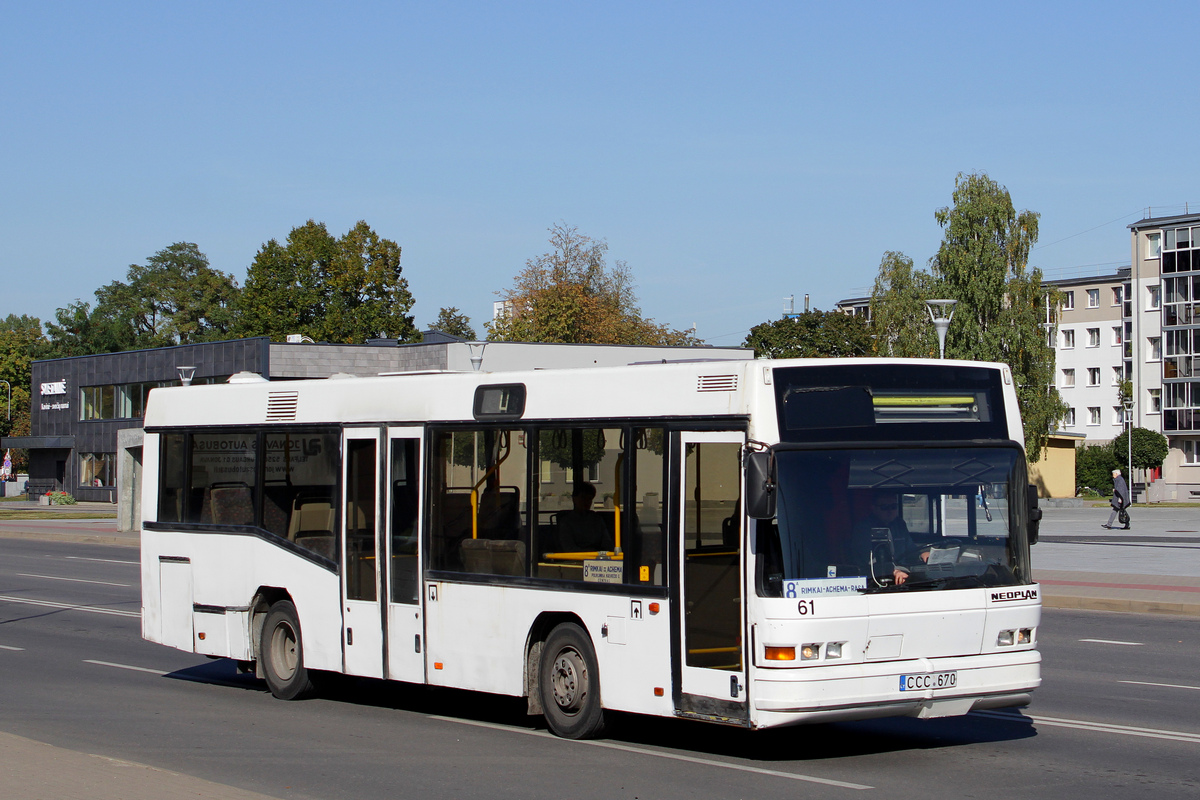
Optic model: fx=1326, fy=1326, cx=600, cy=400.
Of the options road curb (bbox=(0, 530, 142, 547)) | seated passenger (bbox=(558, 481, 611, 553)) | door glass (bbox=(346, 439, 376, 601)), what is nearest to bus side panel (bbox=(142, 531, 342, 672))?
door glass (bbox=(346, 439, 376, 601))

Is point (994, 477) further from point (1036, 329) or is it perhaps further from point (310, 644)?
point (1036, 329)

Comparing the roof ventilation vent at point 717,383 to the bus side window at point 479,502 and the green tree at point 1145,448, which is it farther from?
the green tree at point 1145,448

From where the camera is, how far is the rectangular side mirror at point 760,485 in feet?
26.0

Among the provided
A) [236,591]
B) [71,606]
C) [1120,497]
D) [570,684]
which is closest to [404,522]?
[570,684]

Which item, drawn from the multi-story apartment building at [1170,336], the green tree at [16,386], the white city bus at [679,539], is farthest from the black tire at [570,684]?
the green tree at [16,386]

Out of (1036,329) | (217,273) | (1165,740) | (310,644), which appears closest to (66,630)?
(310,644)

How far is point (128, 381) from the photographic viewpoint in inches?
2849

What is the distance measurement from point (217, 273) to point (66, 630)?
4265 inches

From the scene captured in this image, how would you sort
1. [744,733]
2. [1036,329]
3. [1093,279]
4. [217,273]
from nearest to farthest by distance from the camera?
[744,733] < [1036,329] < [1093,279] < [217,273]

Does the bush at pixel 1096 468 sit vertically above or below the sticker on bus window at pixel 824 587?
below

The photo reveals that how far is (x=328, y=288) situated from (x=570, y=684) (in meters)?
81.2

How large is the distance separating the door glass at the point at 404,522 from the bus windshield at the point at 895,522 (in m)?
3.69

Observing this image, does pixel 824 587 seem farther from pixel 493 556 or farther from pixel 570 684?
pixel 493 556

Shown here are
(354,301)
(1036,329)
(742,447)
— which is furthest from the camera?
(354,301)
